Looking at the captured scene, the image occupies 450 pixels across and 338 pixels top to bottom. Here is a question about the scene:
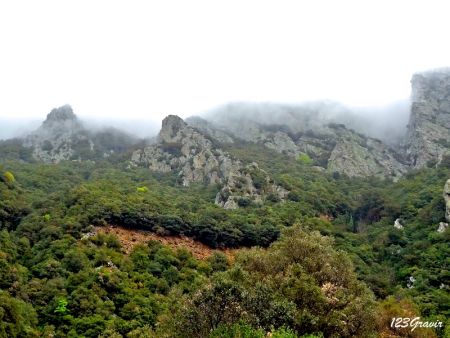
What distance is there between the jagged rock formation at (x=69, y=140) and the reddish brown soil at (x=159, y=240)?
85439mm

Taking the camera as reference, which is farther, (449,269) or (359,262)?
(359,262)

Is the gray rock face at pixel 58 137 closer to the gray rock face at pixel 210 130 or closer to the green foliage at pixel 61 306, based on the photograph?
the gray rock face at pixel 210 130

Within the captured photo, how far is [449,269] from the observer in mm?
68625

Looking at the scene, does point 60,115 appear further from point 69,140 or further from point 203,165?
point 203,165

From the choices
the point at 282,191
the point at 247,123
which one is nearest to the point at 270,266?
the point at 282,191

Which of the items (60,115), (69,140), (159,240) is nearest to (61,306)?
(159,240)

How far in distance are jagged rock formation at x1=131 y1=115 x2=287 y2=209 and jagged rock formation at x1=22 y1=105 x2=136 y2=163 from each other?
26670 millimetres

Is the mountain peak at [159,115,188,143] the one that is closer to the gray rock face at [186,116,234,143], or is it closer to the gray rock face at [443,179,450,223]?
the gray rock face at [186,116,234,143]

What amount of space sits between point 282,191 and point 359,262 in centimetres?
3530

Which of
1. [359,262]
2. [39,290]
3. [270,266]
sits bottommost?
[359,262]

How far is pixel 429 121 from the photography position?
147m

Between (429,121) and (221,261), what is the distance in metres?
96.4

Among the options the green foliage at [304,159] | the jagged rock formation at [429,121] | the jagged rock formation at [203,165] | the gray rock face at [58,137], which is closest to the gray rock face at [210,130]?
the jagged rock formation at [203,165]

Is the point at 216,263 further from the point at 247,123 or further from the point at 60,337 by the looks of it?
the point at 247,123
